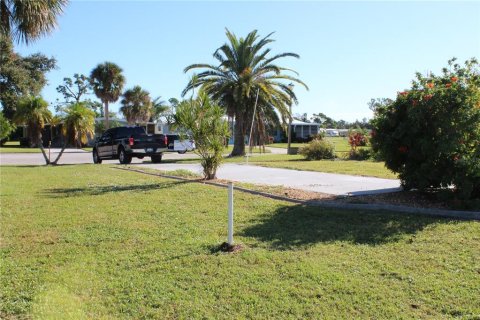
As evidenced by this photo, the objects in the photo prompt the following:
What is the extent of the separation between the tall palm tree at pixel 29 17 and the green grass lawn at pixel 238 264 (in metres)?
4.72

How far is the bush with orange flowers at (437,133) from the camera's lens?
7.52m

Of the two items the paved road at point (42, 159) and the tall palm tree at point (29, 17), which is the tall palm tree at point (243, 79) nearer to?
the paved road at point (42, 159)

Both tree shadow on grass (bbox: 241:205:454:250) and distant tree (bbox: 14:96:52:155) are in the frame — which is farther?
distant tree (bbox: 14:96:52:155)

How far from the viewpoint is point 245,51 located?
2522 cm

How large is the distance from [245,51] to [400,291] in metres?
22.1

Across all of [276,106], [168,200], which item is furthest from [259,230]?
[276,106]

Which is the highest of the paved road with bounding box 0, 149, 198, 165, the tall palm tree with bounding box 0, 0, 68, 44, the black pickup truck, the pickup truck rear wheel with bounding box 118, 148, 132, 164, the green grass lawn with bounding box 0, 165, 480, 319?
the tall palm tree with bounding box 0, 0, 68, 44

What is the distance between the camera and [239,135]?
26688 millimetres

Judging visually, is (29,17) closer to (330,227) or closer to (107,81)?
(330,227)

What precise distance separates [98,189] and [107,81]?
38.3 meters

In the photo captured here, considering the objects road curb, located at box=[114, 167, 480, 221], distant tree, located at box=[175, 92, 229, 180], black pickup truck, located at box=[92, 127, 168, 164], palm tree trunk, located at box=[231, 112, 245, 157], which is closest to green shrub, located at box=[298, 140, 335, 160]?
palm tree trunk, located at box=[231, 112, 245, 157]

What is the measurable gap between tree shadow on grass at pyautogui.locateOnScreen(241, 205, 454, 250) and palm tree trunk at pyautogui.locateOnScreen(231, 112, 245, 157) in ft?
59.8

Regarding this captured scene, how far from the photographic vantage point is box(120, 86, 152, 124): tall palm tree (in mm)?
56062

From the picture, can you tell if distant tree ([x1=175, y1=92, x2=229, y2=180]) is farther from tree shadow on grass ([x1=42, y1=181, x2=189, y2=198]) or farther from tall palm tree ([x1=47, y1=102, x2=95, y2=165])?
tall palm tree ([x1=47, y1=102, x2=95, y2=165])
